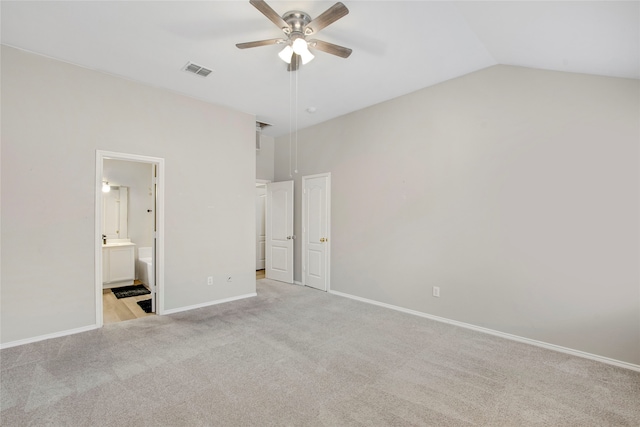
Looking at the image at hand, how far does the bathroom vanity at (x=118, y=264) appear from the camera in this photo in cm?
545

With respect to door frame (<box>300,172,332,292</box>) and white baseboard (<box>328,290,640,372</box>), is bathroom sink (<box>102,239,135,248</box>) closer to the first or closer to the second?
door frame (<box>300,172,332,292</box>)

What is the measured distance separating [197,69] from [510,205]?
3982 millimetres

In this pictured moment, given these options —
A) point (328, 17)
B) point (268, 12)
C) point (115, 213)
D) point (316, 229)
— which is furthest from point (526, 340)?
point (115, 213)

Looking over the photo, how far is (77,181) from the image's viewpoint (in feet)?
11.0

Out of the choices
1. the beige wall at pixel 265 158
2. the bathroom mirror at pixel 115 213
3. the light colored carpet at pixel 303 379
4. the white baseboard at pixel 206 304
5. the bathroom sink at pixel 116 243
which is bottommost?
the light colored carpet at pixel 303 379

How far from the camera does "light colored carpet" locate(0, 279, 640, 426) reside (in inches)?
78.1

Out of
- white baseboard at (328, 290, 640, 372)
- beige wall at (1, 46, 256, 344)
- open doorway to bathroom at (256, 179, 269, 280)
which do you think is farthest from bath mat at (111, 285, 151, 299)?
white baseboard at (328, 290, 640, 372)

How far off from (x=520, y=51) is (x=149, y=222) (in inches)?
274

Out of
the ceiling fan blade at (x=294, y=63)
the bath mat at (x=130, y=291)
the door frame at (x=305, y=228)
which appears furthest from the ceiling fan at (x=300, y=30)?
the bath mat at (x=130, y=291)

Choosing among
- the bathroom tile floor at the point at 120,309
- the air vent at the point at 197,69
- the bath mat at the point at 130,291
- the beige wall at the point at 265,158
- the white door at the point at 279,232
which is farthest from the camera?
the beige wall at the point at 265,158

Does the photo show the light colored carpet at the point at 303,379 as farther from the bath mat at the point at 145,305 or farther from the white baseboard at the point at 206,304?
the bath mat at the point at 145,305

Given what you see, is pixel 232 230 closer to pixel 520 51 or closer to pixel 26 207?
pixel 26 207

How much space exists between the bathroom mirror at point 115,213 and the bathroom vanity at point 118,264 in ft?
0.71

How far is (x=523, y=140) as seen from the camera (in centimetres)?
315
